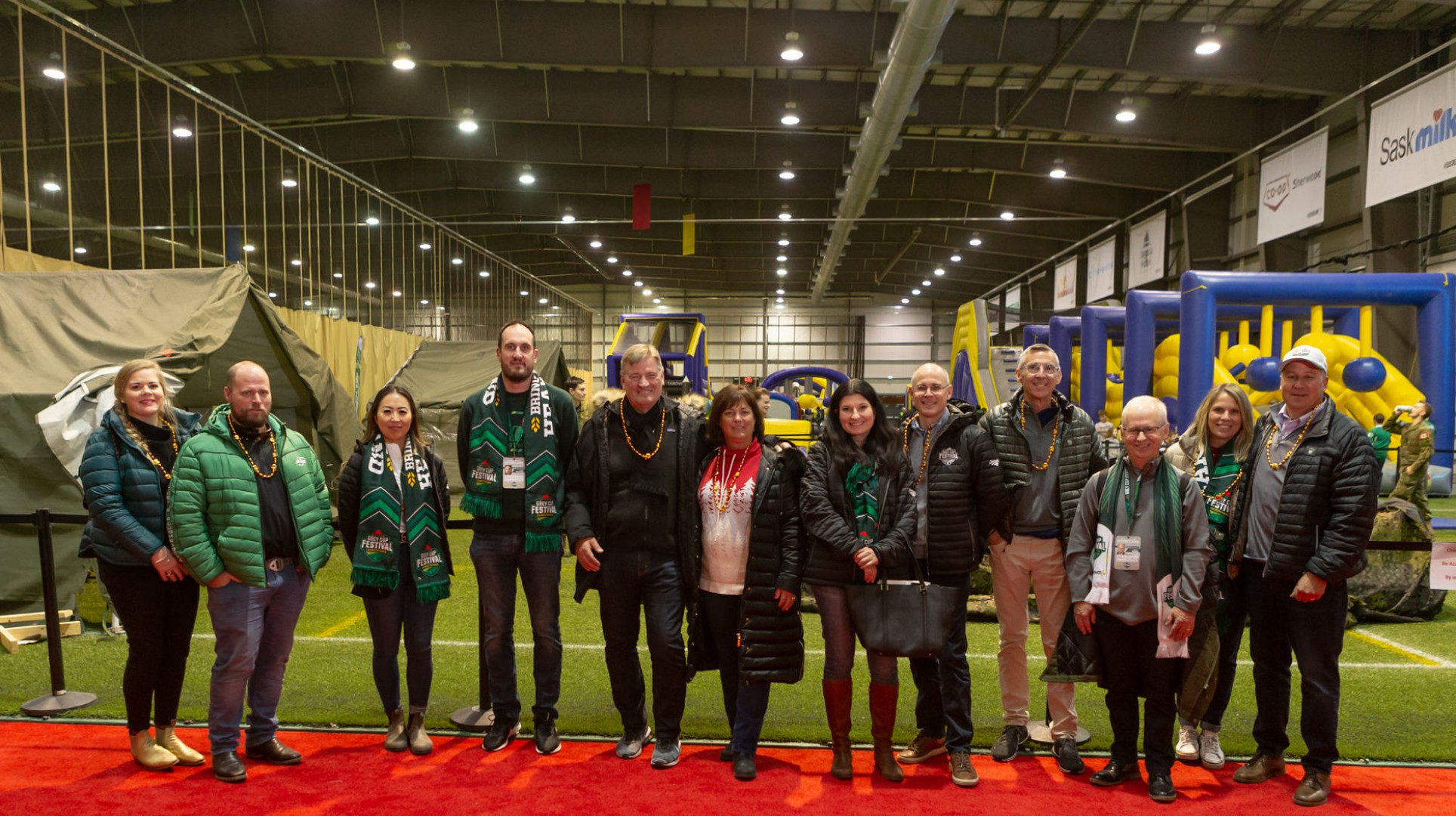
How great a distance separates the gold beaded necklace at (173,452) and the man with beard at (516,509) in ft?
3.52

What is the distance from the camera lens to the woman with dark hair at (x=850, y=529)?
11.6 ft

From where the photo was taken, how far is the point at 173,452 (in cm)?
369

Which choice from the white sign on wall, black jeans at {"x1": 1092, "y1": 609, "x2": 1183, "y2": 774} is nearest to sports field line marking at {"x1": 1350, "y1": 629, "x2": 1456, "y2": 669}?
black jeans at {"x1": 1092, "y1": 609, "x2": 1183, "y2": 774}

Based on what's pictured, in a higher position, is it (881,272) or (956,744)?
(881,272)

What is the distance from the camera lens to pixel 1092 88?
1677 cm

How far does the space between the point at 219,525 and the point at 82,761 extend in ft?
4.15

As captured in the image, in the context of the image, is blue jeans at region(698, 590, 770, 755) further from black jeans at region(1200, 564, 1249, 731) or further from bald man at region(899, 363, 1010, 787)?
black jeans at region(1200, 564, 1249, 731)

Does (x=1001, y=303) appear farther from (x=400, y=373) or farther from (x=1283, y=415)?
(x=1283, y=415)

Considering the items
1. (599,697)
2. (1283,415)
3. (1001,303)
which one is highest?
(1001,303)

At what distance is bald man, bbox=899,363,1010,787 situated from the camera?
3646 mm

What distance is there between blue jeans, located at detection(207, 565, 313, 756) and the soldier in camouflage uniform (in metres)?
6.76

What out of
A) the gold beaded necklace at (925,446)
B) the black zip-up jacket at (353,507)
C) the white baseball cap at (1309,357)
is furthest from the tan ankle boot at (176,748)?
the white baseball cap at (1309,357)

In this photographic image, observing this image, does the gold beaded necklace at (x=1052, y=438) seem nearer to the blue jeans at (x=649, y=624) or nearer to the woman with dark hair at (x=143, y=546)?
the blue jeans at (x=649, y=624)

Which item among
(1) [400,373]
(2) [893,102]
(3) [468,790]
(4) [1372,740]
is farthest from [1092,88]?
(3) [468,790]
